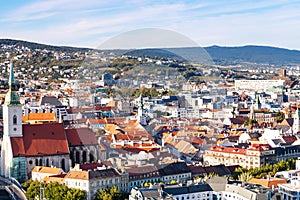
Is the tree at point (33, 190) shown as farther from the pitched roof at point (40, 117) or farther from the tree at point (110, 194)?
the pitched roof at point (40, 117)

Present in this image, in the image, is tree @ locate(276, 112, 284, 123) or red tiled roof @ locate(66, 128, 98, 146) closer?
red tiled roof @ locate(66, 128, 98, 146)

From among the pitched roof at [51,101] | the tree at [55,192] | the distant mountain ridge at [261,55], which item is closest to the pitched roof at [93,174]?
the tree at [55,192]

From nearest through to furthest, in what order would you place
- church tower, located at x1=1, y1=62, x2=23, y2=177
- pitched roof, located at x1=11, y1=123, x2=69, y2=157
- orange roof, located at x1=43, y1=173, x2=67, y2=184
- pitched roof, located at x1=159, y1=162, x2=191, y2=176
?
1. orange roof, located at x1=43, y1=173, x2=67, y2=184
2. pitched roof, located at x1=159, y1=162, x2=191, y2=176
3. pitched roof, located at x1=11, y1=123, x2=69, y2=157
4. church tower, located at x1=1, y1=62, x2=23, y2=177

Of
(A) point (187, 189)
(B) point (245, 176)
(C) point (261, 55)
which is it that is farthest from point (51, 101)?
(C) point (261, 55)

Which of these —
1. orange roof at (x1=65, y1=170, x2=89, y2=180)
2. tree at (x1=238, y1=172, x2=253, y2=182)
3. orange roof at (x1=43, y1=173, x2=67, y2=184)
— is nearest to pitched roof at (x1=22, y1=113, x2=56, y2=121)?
orange roof at (x1=43, y1=173, x2=67, y2=184)

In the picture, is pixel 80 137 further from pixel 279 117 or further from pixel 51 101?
pixel 51 101

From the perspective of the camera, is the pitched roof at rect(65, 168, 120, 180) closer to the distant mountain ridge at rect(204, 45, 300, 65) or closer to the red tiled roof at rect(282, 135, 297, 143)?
the red tiled roof at rect(282, 135, 297, 143)
